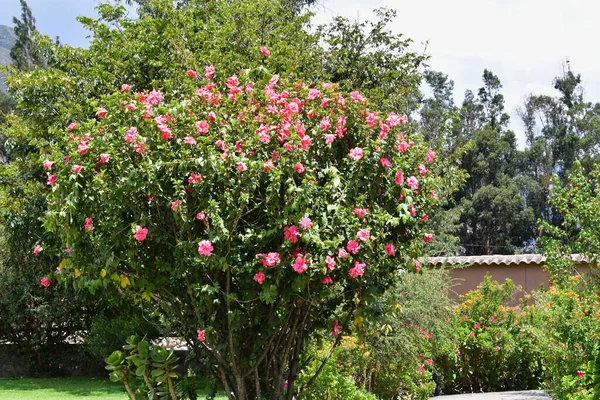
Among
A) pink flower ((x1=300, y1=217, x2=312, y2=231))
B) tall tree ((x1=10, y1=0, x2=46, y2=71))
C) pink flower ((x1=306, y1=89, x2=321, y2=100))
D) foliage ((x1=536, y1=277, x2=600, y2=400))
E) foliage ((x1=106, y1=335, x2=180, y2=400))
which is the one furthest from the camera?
tall tree ((x1=10, y1=0, x2=46, y2=71))

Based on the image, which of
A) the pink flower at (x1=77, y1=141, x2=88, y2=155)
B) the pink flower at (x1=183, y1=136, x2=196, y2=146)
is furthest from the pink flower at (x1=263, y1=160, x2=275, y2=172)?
the pink flower at (x1=77, y1=141, x2=88, y2=155)

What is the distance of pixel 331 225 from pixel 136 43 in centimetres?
722

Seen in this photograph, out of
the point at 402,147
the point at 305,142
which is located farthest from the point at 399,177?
the point at 305,142

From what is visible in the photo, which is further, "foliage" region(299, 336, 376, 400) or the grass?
the grass

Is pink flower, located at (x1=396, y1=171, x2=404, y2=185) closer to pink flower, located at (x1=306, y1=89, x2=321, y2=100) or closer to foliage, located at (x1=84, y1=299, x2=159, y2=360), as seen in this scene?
pink flower, located at (x1=306, y1=89, x2=321, y2=100)

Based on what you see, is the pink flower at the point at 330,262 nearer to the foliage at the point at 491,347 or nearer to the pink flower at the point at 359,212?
the pink flower at the point at 359,212

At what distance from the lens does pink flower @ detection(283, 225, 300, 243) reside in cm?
454

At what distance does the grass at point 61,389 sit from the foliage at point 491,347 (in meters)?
4.35

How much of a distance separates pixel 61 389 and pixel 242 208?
30.5 ft

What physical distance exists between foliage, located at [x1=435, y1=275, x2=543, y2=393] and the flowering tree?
24.2 ft

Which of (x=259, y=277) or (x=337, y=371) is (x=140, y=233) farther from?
(x=337, y=371)

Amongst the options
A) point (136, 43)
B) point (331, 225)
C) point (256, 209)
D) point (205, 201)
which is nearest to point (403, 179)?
point (331, 225)

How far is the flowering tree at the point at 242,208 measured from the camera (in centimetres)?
466

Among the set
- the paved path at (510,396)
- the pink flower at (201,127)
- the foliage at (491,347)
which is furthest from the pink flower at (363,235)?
the foliage at (491,347)
